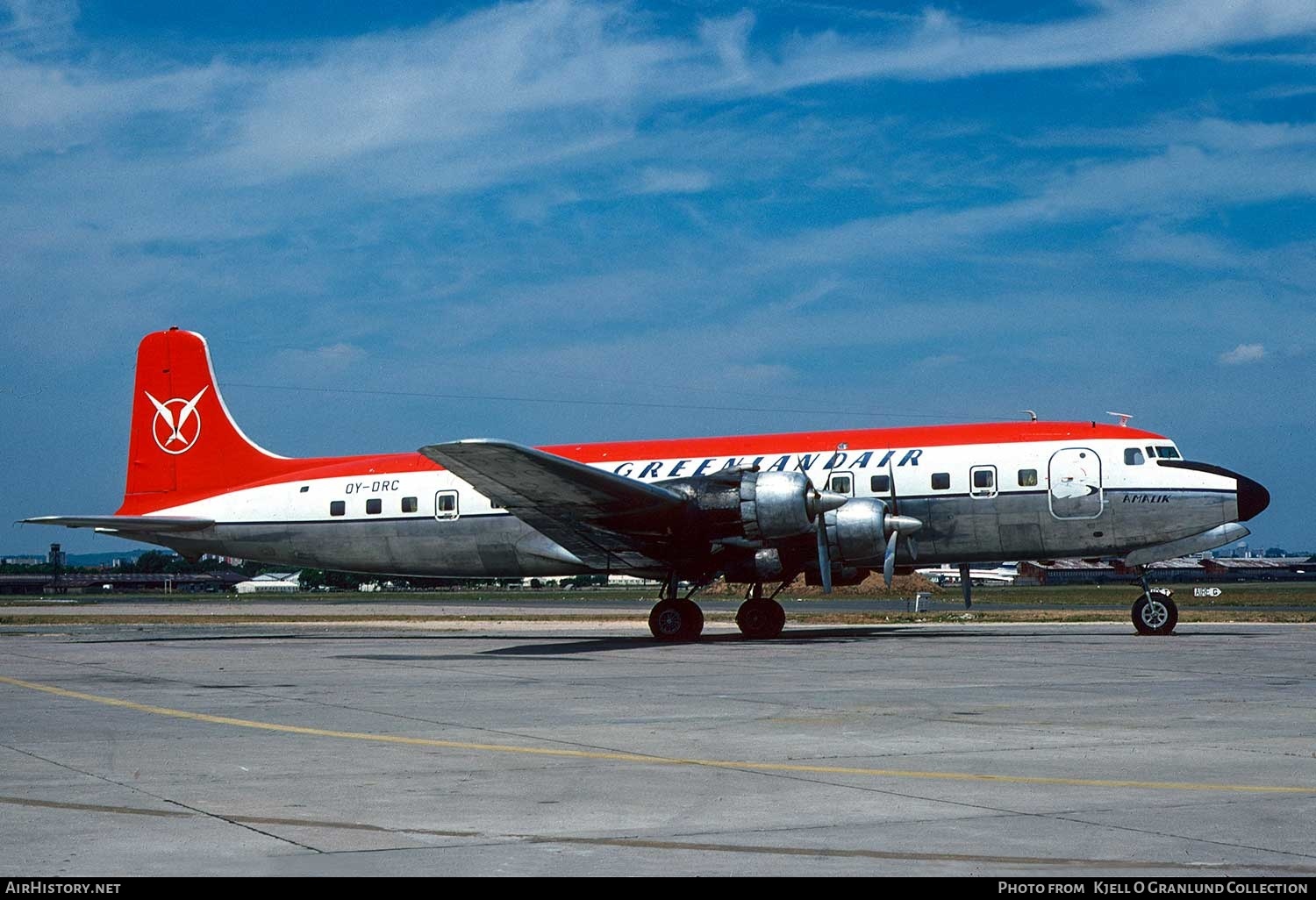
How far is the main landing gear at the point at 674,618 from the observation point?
26.4 meters

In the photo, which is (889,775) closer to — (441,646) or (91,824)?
(91,824)

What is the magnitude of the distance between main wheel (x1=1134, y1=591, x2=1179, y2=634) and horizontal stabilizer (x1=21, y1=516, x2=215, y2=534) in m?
20.3

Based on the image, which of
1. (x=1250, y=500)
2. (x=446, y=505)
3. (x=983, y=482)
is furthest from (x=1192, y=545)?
(x=446, y=505)

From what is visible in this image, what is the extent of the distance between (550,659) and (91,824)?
1427 centimetres

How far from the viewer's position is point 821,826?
24.3 feet

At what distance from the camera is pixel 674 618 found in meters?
26.4

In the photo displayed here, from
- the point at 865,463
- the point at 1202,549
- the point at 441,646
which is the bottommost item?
the point at 441,646

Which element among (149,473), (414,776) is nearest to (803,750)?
(414,776)

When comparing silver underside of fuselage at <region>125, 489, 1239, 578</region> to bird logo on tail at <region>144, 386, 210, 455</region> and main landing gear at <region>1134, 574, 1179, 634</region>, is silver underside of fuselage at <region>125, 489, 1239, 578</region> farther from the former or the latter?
bird logo on tail at <region>144, 386, 210, 455</region>

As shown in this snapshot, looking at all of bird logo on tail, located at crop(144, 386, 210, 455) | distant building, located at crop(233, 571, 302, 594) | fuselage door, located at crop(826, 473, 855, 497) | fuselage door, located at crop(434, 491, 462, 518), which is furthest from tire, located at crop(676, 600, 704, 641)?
distant building, located at crop(233, 571, 302, 594)

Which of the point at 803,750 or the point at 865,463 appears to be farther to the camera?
the point at 865,463

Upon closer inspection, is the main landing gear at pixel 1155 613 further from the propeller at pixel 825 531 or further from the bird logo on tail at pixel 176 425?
the bird logo on tail at pixel 176 425

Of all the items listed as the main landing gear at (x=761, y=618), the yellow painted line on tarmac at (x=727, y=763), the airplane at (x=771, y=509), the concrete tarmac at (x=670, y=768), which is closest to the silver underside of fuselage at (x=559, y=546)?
the airplane at (x=771, y=509)

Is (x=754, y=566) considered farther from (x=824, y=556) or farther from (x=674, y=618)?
(x=674, y=618)
